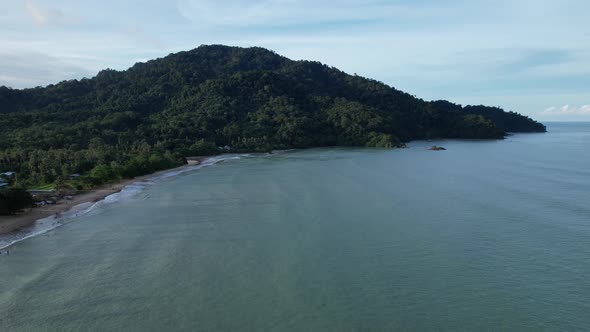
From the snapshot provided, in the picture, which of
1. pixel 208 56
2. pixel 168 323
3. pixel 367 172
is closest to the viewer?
pixel 168 323

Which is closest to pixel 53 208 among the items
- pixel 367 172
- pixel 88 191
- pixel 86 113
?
pixel 88 191

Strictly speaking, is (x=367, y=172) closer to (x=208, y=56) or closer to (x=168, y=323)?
(x=168, y=323)

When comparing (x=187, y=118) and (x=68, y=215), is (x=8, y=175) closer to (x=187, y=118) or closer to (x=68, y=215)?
(x=68, y=215)

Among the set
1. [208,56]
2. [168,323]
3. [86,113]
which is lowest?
[168,323]

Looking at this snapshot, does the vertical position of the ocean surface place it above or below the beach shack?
below

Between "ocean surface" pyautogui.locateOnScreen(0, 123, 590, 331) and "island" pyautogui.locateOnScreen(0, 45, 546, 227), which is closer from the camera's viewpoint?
"ocean surface" pyautogui.locateOnScreen(0, 123, 590, 331)

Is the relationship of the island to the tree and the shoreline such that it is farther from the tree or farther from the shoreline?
the shoreline

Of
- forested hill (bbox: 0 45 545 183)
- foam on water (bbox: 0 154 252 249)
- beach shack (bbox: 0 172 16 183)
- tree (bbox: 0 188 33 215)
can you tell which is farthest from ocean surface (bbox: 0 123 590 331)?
forested hill (bbox: 0 45 545 183)
